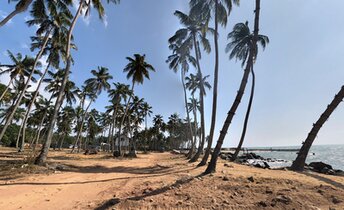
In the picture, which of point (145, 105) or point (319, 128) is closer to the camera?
point (319, 128)

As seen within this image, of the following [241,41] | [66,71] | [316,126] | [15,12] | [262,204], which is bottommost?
[262,204]

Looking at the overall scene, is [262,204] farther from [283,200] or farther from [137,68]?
[137,68]

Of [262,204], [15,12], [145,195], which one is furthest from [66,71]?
[262,204]

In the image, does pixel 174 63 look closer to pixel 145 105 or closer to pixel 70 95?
pixel 70 95

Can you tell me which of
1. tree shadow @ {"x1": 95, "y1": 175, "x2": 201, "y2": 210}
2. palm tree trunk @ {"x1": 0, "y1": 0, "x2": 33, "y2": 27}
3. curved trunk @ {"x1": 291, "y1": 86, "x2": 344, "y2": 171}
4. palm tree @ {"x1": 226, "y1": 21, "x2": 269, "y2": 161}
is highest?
palm tree @ {"x1": 226, "y1": 21, "x2": 269, "y2": 161}

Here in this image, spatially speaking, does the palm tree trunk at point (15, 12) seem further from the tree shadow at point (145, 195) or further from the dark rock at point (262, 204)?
the dark rock at point (262, 204)

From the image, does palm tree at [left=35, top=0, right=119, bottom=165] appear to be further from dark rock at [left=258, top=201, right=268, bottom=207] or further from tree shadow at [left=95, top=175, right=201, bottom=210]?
dark rock at [left=258, top=201, right=268, bottom=207]

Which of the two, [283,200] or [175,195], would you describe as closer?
[283,200]

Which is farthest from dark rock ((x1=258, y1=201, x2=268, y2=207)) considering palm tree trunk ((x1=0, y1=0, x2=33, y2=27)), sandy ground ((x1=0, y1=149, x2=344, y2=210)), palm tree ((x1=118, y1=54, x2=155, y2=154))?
palm tree ((x1=118, y1=54, x2=155, y2=154))

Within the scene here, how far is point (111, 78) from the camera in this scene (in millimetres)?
37062

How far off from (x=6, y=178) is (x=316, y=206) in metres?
10.6

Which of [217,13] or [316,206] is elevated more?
[217,13]

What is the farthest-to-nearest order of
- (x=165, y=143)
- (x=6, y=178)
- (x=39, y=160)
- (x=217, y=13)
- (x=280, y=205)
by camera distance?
(x=165, y=143) < (x=217, y=13) < (x=39, y=160) < (x=6, y=178) < (x=280, y=205)

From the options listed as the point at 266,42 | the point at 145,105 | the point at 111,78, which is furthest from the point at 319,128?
the point at 145,105
